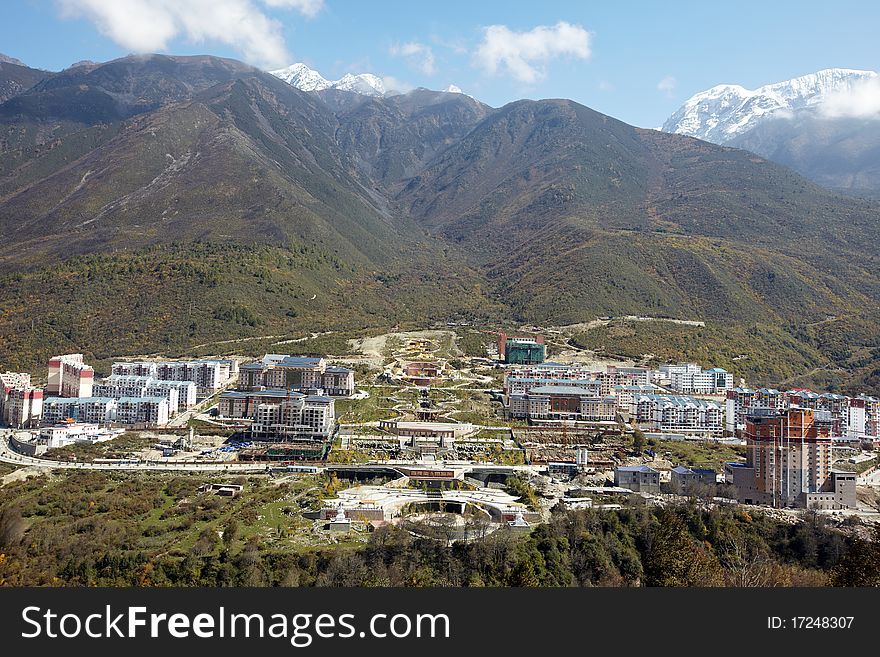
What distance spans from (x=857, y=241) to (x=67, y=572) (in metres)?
84.3

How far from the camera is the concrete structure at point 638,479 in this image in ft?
95.7

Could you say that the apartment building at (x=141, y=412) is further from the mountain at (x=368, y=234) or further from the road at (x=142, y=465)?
the mountain at (x=368, y=234)

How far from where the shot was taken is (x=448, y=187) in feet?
452

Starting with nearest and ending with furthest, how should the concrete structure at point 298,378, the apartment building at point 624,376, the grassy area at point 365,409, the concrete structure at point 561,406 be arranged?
the grassy area at point 365,409 < the concrete structure at point 561,406 < the concrete structure at point 298,378 < the apartment building at point 624,376

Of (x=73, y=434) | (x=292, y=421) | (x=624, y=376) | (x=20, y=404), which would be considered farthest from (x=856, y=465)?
(x=20, y=404)

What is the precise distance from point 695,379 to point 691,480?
19155mm

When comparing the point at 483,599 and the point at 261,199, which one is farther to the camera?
the point at 261,199

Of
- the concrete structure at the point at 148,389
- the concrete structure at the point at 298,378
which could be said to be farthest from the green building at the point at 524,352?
the concrete structure at the point at 148,389

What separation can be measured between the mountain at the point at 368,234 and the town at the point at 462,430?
12749 millimetres

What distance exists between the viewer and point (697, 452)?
34.6 meters

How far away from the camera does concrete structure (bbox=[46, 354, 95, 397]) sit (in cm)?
3912

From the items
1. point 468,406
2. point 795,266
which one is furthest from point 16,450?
point 795,266

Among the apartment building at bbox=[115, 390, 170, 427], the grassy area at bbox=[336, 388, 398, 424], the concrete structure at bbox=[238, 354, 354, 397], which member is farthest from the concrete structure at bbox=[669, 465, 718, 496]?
the apartment building at bbox=[115, 390, 170, 427]

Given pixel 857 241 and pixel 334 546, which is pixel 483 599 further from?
pixel 857 241
